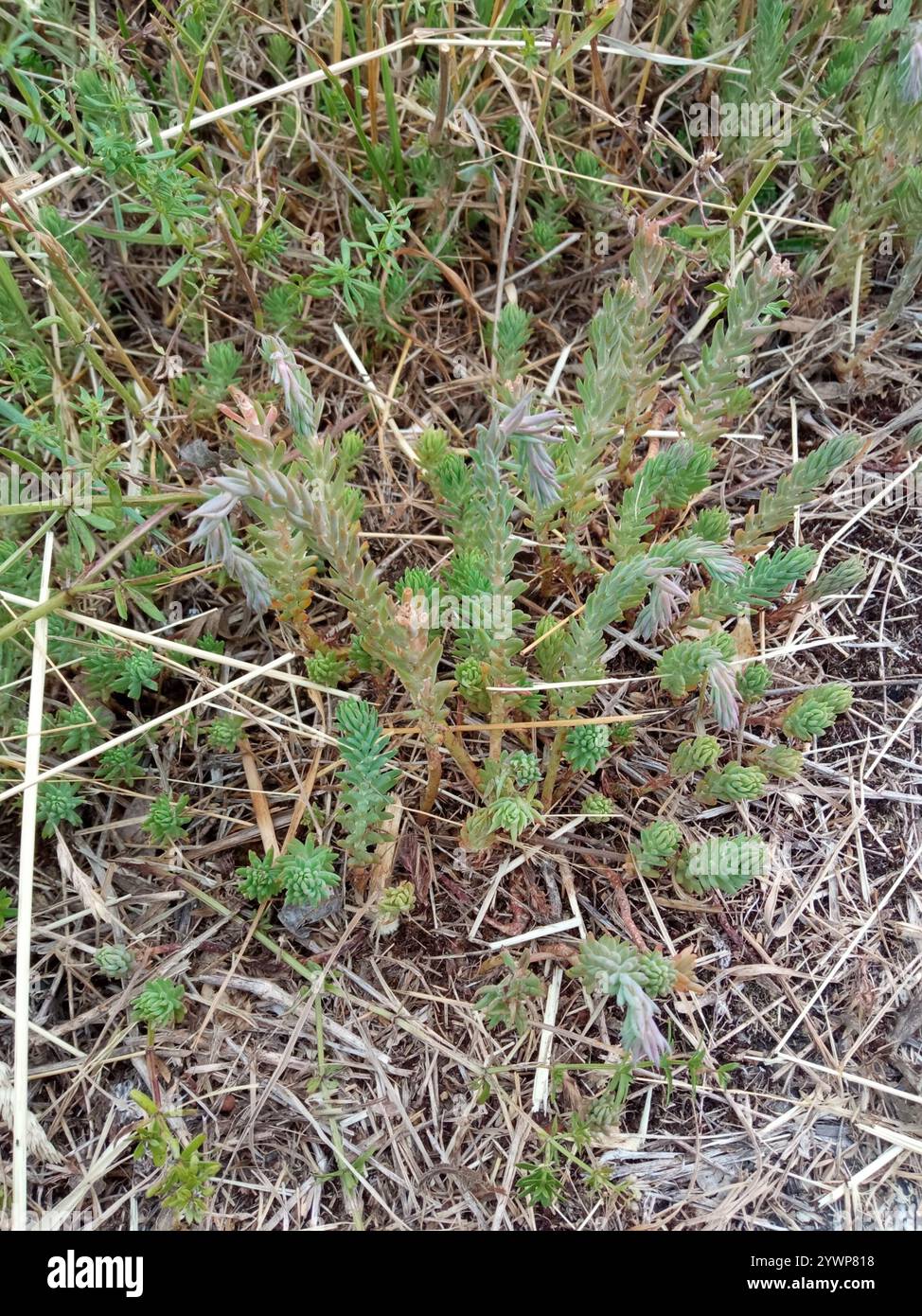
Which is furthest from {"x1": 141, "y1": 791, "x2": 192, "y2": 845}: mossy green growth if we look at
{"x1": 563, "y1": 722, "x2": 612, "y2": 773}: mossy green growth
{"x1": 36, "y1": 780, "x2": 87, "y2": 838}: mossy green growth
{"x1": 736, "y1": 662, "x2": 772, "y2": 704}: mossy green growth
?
{"x1": 736, "y1": 662, "x2": 772, "y2": 704}: mossy green growth

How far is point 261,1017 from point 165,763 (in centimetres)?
67

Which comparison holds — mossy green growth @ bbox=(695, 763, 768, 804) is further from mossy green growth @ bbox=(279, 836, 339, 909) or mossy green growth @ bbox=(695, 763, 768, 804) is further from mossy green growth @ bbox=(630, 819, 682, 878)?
mossy green growth @ bbox=(279, 836, 339, 909)

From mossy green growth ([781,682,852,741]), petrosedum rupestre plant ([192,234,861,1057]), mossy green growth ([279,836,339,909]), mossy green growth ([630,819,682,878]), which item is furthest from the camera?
mossy green growth ([781,682,852,741])

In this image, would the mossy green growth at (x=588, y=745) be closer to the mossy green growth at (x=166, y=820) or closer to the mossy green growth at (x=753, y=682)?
the mossy green growth at (x=753, y=682)

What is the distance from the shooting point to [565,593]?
2459 millimetres

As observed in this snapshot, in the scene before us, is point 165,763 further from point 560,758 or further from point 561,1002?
point 561,1002

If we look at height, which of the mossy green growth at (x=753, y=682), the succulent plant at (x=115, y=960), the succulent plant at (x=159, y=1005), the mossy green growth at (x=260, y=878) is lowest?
the succulent plant at (x=159, y=1005)

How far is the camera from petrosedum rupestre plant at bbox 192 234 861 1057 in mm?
1777

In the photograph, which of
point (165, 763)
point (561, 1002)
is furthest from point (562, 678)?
point (165, 763)

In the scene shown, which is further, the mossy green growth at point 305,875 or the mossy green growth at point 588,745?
the mossy green growth at point 588,745

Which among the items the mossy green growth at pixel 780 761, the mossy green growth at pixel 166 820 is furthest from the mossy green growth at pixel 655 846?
the mossy green growth at pixel 166 820

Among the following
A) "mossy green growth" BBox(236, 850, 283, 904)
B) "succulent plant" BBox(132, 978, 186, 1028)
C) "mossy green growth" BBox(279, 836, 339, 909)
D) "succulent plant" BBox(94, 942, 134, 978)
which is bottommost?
"succulent plant" BBox(132, 978, 186, 1028)

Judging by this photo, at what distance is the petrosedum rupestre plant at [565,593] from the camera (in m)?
1.78

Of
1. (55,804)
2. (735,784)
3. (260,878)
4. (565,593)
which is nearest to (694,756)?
(735,784)
